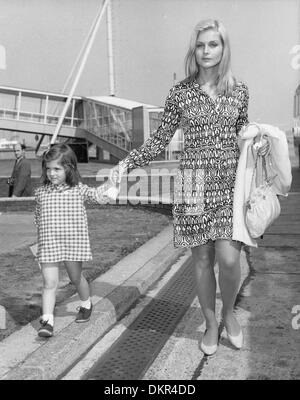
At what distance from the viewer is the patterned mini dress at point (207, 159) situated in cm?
317

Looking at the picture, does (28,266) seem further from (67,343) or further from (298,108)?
(298,108)

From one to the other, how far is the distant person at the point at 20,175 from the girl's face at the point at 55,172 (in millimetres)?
6726

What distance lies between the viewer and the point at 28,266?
5664mm

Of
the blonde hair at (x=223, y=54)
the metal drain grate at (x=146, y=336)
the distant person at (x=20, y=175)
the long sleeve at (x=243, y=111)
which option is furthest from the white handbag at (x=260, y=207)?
the distant person at (x=20, y=175)

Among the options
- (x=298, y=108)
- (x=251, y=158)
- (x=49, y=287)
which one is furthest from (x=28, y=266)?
(x=298, y=108)

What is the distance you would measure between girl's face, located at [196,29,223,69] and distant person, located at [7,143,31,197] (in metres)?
7.36

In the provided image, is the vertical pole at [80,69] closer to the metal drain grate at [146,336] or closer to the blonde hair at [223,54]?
the metal drain grate at [146,336]

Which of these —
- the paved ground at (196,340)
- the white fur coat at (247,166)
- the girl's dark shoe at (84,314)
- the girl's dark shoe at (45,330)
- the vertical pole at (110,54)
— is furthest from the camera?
the vertical pole at (110,54)

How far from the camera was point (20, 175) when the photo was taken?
10.5m

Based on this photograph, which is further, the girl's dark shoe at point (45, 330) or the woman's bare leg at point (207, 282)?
the girl's dark shoe at point (45, 330)

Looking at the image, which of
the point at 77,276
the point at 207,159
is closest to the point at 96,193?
the point at 77,276

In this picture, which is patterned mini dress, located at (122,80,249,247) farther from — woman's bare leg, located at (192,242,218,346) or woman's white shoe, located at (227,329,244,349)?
woman's white shoe, located at (227,329,244,349)
